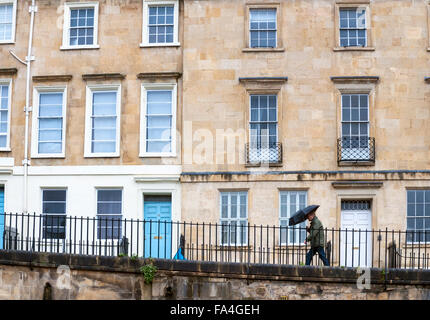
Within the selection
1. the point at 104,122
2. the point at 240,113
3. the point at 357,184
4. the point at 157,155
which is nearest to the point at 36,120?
the point at 104,122

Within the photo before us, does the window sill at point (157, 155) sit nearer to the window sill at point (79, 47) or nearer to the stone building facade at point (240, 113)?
the stone building facade at point (240, 113)

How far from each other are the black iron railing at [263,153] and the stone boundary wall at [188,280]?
363 inches

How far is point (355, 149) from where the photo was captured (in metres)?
30.0

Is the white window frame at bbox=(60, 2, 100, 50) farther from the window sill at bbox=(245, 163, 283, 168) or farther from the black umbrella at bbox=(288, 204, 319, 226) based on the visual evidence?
the black umbrella at bbox=(288, 204, 319, 226)

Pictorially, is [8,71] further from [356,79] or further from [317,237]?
[317,237]

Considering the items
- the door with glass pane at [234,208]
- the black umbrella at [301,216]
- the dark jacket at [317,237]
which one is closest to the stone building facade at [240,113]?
the door with glass pane at [234,208]

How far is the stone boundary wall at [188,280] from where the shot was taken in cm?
2103

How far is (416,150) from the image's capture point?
2983cm

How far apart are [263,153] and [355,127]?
324 centimetres

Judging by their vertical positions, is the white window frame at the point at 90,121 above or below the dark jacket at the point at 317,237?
above

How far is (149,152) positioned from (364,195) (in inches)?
296

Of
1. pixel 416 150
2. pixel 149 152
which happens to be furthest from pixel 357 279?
pixel 149 152

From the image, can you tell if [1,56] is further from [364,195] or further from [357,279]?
[357,279]

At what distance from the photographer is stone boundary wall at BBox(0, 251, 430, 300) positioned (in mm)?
21031
